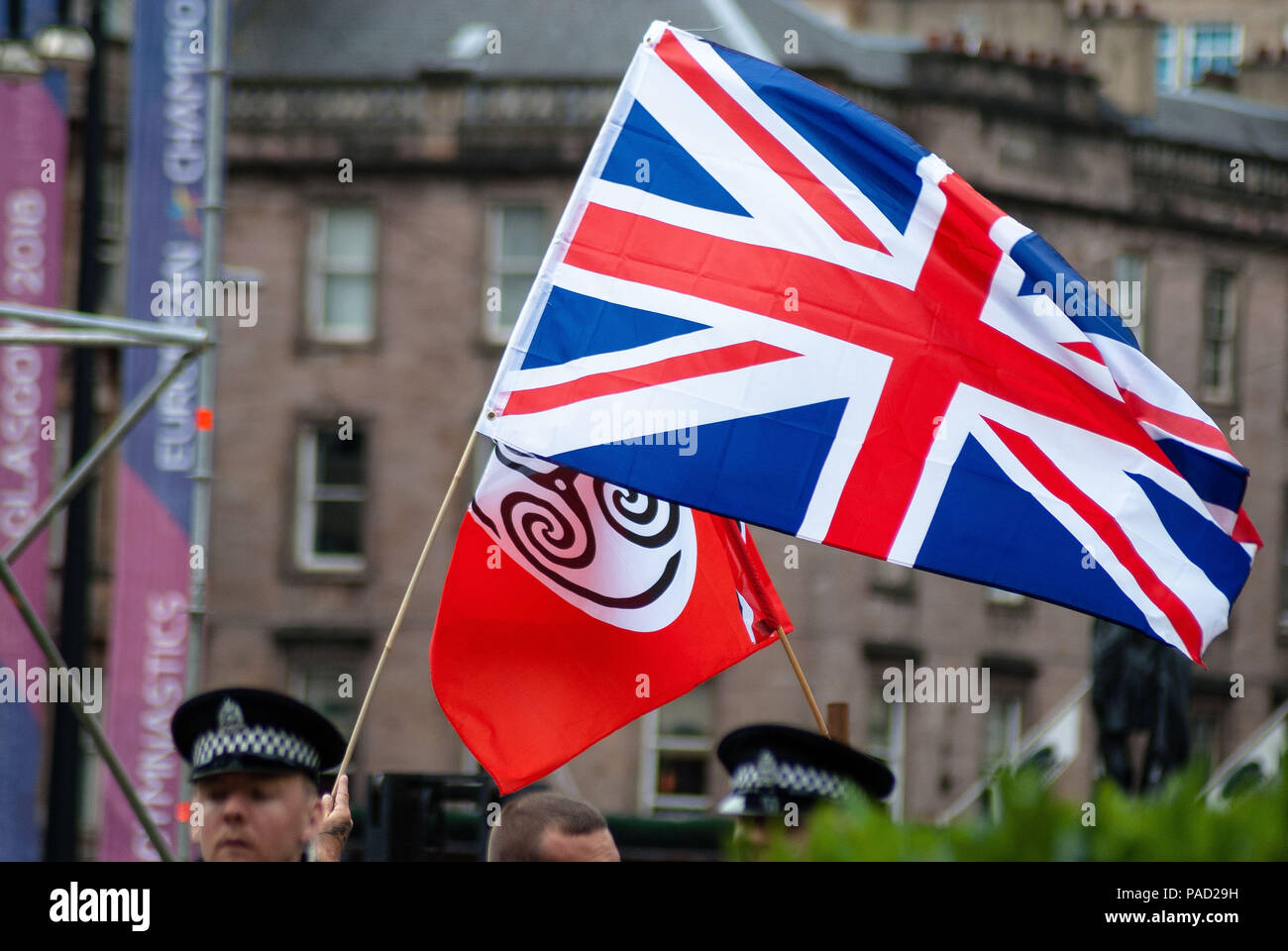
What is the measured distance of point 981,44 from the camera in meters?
29.1

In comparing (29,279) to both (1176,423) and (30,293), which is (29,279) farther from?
(1176,423)

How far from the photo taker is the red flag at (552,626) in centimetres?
668

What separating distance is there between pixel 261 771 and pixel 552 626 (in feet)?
5.77

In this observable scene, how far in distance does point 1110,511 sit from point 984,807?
4264mm

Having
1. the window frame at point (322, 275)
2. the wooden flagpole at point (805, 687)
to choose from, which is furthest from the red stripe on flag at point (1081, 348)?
the window frame at point (322, 275)

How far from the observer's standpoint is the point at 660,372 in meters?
6.53

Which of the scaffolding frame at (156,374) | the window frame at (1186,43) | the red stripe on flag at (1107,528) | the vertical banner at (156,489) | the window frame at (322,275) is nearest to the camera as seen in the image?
the red stripe on flag at (1107,528)

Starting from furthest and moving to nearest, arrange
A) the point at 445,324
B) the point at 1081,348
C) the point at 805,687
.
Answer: the point at 445,324 < the point at 1081,348 < the point at 805,687

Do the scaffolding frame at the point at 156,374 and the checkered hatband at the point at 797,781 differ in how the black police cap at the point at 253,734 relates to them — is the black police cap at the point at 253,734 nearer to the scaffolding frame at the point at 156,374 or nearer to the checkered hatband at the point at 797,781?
the scaffolding frame at the point at 156,374

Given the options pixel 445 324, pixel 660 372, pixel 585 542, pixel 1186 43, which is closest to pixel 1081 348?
pixel 660 372

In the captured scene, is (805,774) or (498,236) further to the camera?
(498,236)

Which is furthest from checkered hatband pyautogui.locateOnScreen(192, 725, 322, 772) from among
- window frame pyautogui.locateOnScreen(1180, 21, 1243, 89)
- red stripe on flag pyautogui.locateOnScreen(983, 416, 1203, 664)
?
window frame pyautogui.locateOnScreen(1180, 21, 1243, 89)

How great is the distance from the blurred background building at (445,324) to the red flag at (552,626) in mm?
19235

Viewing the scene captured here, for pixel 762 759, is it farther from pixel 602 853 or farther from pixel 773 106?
pixel 773 106
